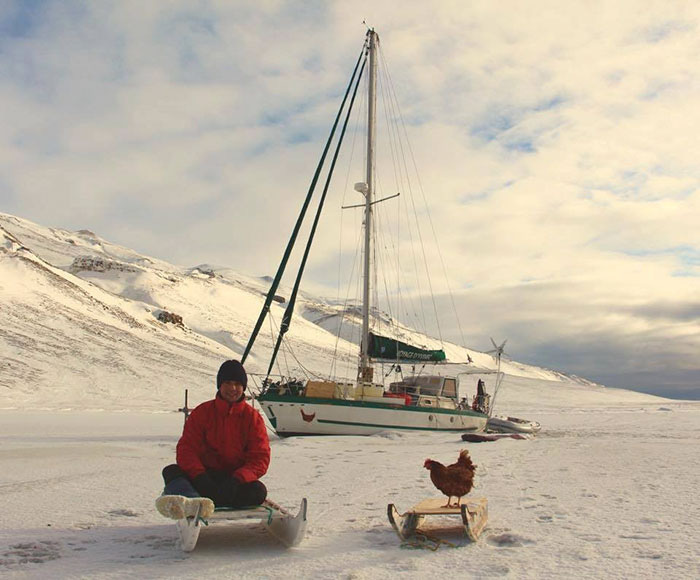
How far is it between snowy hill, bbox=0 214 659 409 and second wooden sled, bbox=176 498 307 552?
755 inches

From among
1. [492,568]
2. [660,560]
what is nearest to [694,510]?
[660,560]

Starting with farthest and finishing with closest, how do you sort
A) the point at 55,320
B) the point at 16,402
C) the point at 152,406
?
the point at 55,320, the point at 152,406, the point at 16,402

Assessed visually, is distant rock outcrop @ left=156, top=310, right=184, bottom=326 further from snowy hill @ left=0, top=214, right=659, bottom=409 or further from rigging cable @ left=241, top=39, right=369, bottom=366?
rigging cable @ left=241, top=39, right=369, bottom=366

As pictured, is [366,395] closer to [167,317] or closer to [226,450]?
[226,450]

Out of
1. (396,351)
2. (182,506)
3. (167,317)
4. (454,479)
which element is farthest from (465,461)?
(167,317)

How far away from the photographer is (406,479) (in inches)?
450

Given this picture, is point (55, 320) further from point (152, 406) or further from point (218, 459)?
point (218, 459)

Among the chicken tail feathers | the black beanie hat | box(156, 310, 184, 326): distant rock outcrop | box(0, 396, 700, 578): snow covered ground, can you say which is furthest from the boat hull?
box(156, 310, 184, 326): distant rock outcrop

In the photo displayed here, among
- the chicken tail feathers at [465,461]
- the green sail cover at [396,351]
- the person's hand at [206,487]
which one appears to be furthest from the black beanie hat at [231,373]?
the green sail cover at [396,351]

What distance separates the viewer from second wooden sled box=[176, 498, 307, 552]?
20.1 ft

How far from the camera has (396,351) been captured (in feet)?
81.2

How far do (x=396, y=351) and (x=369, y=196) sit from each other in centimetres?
722

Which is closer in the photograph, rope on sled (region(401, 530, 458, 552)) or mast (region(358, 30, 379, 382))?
rope on sled (region(401, 530, 458, 552))

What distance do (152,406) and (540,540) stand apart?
3665cm
